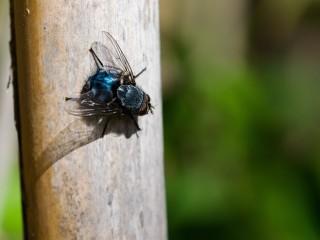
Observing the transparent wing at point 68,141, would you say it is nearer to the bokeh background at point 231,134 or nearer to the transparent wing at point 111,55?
the transparent wing at point 111,55

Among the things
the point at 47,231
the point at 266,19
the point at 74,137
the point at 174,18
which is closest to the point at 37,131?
the point at 74,137

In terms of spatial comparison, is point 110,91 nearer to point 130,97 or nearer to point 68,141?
point 130,97

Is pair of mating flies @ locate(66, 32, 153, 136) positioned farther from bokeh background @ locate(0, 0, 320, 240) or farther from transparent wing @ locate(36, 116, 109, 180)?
bokeh background @ locate(0, 0, 320, 240)

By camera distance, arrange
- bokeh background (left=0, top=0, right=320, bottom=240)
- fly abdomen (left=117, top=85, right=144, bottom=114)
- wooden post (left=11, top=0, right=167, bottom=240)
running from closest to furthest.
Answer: wooden post (left=11, top=0, right=167, bottom=240)
fly abdomen (left=117, top=85, right=144, bottom=114)
bokeh background (left=0, top=0, right=320, bottom=240)

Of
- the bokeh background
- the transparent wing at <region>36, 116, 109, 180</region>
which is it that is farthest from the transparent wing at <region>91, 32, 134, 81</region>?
the bokeh background

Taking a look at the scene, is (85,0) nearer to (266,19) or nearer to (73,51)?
(73,51)
